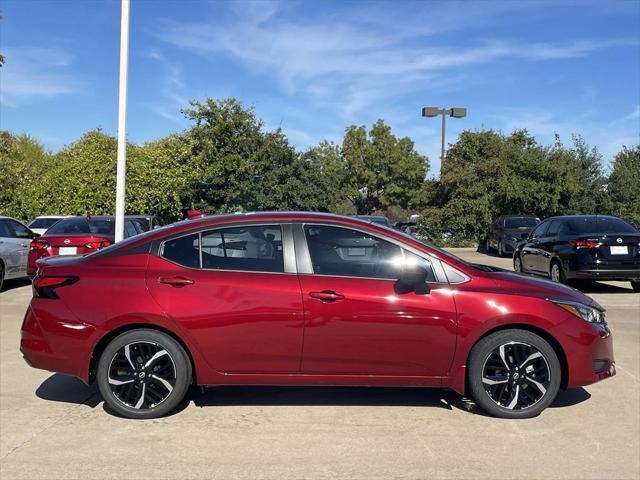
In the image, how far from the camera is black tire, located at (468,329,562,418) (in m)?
4.58

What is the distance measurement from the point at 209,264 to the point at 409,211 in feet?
153

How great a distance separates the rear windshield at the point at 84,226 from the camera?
11469 millimetres

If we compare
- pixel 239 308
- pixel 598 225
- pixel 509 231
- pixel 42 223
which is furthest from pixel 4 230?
pixel 509 231

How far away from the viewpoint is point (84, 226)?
38.4 ft

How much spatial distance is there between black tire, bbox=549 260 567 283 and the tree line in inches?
485

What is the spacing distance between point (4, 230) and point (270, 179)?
1213cm

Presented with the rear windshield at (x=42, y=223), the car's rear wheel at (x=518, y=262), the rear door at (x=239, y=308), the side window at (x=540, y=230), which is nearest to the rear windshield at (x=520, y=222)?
the car's rear wheel at (x=518, y=262)

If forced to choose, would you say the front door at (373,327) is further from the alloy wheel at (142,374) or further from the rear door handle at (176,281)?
the alloy wheel at (142,374)

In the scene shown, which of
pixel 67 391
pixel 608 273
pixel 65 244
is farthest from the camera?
pixel 608 273

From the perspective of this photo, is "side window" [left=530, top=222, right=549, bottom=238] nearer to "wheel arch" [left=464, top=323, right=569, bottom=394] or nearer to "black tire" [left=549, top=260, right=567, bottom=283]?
"black tire" [left=549, top=260, right=567, bottom=283]

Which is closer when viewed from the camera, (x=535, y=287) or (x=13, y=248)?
(x=535, y=287)

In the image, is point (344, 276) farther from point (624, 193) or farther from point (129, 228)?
point (624, 193)

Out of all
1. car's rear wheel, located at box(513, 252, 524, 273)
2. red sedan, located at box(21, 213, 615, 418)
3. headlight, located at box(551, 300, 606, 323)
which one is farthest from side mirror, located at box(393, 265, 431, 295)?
car's rear wheel, located at box(513, 252, 524, 273)

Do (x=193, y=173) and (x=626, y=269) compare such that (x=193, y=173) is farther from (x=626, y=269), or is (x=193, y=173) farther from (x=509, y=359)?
(x=509, y=359)
